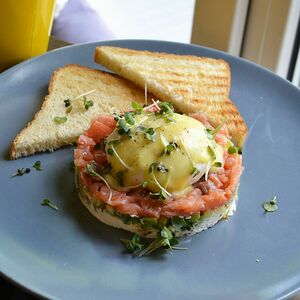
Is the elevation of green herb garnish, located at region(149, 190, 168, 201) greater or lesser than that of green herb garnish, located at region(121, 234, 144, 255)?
greater

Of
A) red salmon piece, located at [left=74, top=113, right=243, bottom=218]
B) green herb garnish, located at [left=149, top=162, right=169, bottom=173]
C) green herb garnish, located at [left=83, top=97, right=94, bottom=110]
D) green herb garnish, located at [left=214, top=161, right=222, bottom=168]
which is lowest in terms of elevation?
red salmon piece, located at [left=74, top=113, right=243, bottom=218]

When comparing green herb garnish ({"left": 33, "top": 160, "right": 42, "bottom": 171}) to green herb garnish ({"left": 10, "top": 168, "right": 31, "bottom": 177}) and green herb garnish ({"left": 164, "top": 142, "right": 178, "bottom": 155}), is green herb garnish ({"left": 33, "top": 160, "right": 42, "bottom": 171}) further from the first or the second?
green herb garnish ({"left": 164, "top": 142, "right": 178, "bottom": 155})

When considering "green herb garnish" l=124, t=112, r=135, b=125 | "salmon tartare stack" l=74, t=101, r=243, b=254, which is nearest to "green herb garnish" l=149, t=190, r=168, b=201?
"salmon tartare stack" l=74, t=101, r=243, b=254

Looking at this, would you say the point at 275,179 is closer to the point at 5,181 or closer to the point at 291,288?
the point at 291,288

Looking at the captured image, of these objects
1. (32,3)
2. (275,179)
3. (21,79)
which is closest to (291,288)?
(275,179)

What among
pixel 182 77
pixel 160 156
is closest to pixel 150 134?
pixel 160 156

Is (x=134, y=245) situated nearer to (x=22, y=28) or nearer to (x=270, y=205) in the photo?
(x=270, y=205)
